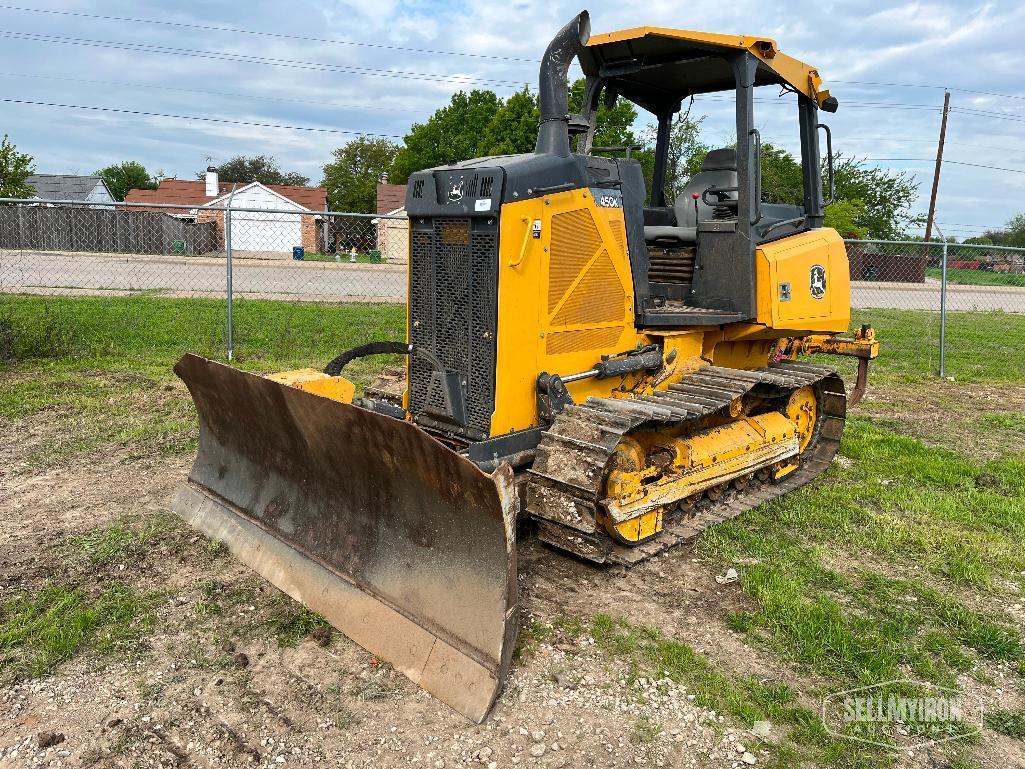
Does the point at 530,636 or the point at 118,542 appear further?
the point at 118,542

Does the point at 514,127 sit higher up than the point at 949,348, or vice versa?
the point at 514,127

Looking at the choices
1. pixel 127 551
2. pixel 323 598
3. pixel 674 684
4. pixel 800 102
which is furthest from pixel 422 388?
pixel 800 102

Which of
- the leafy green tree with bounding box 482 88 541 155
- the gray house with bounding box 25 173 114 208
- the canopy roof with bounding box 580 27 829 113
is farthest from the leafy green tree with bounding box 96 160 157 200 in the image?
the canopy roof with bounding box 580 27 829 113

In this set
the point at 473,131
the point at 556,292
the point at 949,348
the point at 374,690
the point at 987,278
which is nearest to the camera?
the point at 374,690

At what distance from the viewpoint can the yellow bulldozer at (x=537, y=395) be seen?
3.64 m

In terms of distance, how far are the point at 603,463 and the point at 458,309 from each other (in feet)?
4.11

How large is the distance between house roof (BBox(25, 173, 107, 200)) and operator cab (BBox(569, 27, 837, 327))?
201 ft

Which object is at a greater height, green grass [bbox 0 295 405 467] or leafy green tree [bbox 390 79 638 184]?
leafy green tree [bbox 390 79 638 184]

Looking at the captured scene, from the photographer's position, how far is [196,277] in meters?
20.7

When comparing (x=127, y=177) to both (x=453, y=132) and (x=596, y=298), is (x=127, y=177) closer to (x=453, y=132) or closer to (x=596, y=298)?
(x=453, y=132)

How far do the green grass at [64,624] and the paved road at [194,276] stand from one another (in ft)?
45.0

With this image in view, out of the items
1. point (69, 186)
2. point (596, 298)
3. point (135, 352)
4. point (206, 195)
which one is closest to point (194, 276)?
point (135, 352)

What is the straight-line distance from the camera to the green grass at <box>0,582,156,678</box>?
11.7ft

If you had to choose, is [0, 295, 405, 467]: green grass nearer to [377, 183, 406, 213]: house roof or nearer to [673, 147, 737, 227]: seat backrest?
[673, 147, 737, 227]: seat backrest
